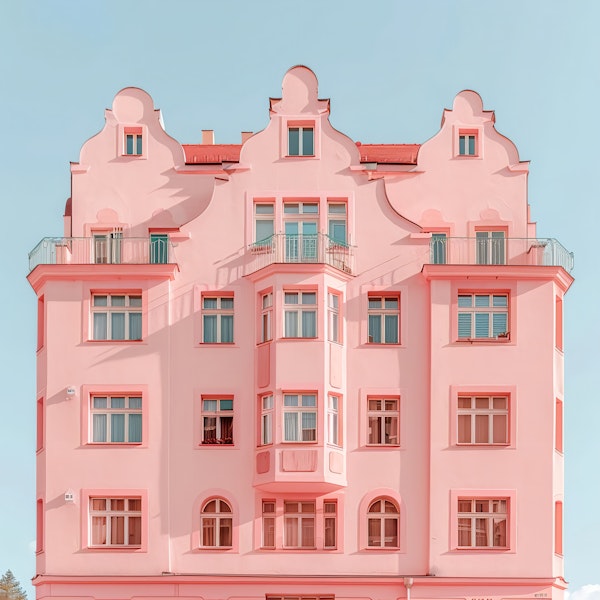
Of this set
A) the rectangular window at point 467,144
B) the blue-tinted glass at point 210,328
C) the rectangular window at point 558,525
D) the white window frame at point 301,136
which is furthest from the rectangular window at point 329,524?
the rectangular window at point 467,144

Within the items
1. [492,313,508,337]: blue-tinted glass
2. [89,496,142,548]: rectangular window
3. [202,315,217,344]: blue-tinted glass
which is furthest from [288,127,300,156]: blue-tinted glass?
[89,496,142,548]: rectangular window

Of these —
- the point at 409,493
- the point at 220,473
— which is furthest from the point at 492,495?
the point at 220,473

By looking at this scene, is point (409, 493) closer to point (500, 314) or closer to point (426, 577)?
point (426, 577)

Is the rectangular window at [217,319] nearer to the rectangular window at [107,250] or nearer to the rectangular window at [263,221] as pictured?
the rectangular window at [263,221]

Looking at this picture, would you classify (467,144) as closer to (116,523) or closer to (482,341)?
(482,341)

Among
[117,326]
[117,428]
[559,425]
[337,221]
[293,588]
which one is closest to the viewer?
[293,588]

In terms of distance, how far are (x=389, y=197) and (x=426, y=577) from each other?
1255 centimetres

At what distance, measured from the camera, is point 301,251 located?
→ 4541cm

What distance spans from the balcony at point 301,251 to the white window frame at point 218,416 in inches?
170

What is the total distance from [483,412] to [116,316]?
1211cm

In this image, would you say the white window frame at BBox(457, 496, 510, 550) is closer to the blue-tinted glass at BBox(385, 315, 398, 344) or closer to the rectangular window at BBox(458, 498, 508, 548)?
the rectangular window at BBox(458, 498, 508, 548)

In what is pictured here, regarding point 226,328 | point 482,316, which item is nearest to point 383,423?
point 482,316

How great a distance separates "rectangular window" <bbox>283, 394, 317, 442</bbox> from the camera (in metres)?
44.3

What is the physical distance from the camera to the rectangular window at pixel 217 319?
151 feet
